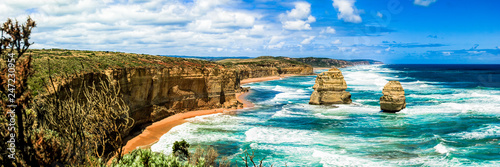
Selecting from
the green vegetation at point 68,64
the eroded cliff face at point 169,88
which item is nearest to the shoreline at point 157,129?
the eroded cliff face at point 169,88

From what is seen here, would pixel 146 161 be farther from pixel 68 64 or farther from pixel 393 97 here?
pixel 393 97

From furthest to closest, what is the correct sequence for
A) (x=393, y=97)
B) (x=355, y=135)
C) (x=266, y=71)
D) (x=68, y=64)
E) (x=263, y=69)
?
(x=266, y=71), (x=263, y=69), (x=393, y=97), (x=355, y=135), (x=68, y=64)

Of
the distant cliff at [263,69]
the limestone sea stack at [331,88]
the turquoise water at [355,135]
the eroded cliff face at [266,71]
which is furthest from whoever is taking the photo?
the distant cliff at [263,69]

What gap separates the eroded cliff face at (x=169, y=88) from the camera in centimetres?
3167

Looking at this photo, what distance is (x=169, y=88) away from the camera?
3922cm

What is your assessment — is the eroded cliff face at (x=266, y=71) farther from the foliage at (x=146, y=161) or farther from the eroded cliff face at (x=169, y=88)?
the foliage at (x=146, y=161)

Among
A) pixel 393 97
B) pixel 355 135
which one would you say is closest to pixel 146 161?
pixel 355 135

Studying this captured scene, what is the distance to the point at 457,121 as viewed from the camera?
35875 millimetres

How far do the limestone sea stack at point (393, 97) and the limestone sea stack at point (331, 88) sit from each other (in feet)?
24.0

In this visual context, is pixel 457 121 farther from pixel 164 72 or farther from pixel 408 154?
pixel 164 72

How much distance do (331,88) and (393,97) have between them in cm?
905

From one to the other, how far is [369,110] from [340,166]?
78.3ft

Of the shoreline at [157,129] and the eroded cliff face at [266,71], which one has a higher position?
the eroded cliff face at [266,71]

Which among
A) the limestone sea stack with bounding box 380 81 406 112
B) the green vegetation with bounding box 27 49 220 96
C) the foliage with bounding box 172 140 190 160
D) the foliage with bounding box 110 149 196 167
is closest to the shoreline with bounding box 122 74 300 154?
the foliage with bounding box 172 140 190 160
